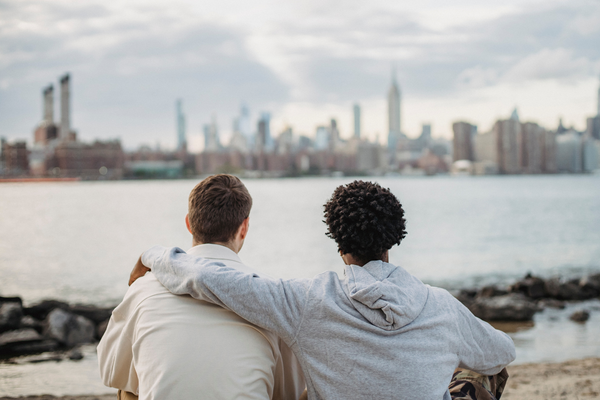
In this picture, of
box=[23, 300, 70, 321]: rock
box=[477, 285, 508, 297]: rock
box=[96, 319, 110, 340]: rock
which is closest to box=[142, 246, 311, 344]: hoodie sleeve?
box=[96, 319, 110, 340]: rock

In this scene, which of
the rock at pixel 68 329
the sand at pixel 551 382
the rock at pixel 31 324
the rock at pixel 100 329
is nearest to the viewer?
the sand at pixel 551 382

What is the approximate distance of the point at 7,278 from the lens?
18984 millimetres

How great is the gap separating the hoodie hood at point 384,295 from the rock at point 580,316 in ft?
30.4

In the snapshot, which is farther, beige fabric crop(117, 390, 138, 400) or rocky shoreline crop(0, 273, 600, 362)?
rocky shoreline crop(0, 273, 600, 362)

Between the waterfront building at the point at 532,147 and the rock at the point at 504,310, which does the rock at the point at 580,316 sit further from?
the waterfront building at the point at 532,147

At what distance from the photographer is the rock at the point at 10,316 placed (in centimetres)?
913

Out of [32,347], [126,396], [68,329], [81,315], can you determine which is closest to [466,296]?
[81,315]

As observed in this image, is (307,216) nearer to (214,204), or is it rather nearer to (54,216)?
(54,216)

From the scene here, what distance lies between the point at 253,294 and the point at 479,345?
0.94 m

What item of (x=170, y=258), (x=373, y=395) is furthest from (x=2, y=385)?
(x=373, y=395)

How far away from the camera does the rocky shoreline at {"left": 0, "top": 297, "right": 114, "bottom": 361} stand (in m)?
8.09

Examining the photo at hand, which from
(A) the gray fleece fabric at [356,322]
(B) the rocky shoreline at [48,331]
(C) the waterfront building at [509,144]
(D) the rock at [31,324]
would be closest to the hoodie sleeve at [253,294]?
(A) the gray fleece fabric at [356,322]

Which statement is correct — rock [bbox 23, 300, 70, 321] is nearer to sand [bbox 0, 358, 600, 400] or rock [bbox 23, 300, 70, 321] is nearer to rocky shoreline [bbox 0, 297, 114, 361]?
rocky shoreline [bbox 0, 297, 114, 361]

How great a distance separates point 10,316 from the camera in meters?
9.27
